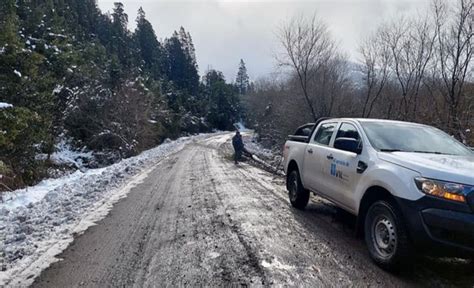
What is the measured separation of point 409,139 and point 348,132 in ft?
3.17

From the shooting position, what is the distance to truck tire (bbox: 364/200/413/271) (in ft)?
13.5

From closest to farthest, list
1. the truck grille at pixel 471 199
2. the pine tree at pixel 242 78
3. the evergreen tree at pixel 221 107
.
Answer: the truck grille at pixel 471 199 → the evergreen tree at pixel 221 107 → the pine tree at pixel 242 78

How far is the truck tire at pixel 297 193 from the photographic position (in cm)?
749

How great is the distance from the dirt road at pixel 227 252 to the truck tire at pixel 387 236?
158 millimetres

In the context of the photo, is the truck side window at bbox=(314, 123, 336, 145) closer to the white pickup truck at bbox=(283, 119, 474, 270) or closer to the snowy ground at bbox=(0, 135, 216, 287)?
the white pickup truck at bbox=(283, 119, 474, 270)

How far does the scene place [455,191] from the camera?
3730 mm

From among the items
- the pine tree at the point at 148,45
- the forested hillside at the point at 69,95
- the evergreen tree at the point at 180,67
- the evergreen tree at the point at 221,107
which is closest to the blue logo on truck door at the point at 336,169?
the forested hillside at the point at 69,95

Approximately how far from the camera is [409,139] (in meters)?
5.46

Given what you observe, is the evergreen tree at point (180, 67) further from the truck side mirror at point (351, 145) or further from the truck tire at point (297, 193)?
the truck side mirror at point (351, 145)

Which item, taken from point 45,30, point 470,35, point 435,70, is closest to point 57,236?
point 470,35

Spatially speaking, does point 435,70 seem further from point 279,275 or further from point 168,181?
point 279,275

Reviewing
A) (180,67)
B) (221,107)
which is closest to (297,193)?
(221,107)

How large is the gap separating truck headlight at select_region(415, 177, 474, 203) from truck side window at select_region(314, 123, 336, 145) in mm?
2749

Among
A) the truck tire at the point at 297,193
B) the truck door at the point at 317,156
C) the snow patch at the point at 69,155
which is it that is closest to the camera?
the truck door at the point at 317,156
